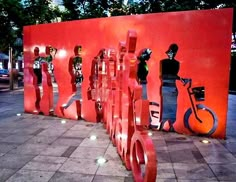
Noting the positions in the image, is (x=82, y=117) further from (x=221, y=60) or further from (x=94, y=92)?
(x=221, y=60)

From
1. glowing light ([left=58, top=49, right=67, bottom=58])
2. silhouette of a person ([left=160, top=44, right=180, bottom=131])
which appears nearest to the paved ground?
silhouette of a person ([left=160, top=44, right=180, bottom=131])

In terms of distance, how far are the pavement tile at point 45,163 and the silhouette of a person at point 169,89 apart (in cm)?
312

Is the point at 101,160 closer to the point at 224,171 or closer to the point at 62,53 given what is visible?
the point at 224,171

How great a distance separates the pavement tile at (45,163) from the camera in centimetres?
467

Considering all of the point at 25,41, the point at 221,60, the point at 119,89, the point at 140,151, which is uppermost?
the point at 25,41

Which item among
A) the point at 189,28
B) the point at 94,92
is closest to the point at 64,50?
the point at 94,92

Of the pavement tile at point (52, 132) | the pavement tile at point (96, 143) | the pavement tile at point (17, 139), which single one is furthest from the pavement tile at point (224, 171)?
the pavement tile at point (17, 139)

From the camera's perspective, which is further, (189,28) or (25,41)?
(25,41)

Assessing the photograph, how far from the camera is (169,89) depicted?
1867 cm

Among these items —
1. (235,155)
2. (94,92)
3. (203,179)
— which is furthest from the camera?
(94,92)

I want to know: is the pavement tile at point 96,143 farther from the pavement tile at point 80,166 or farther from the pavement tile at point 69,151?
the pavement tile at point 80,166

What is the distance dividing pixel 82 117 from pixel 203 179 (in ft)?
16.1

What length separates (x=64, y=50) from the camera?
881cm

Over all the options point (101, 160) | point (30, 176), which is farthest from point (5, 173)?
point (101, 160)
